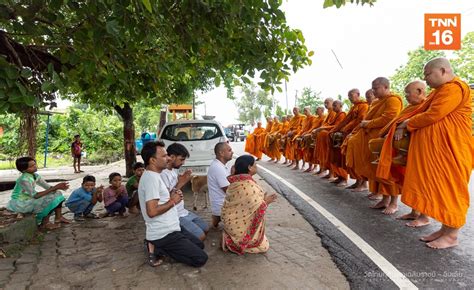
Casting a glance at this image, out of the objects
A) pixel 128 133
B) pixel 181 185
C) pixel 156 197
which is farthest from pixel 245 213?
pixel 128 133

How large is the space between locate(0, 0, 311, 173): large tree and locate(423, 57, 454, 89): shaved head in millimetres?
1511

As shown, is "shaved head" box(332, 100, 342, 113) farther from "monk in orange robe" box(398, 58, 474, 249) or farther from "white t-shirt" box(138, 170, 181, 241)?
"white t-shirt" box(138, 170, 181, 241)

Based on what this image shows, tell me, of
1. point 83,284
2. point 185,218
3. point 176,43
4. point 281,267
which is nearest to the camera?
point 83,284

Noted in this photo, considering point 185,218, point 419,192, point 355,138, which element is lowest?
point 185,218

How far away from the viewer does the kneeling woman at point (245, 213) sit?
3.62 meters

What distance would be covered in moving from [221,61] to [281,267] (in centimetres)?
289

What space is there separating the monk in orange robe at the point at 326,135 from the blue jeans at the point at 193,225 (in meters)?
4.43

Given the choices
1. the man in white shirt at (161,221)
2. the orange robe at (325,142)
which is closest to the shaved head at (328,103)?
the orange robe at (325,142)

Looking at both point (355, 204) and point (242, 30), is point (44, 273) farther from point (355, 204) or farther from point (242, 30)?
point (355, 204)

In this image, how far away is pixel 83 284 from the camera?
3.15 m

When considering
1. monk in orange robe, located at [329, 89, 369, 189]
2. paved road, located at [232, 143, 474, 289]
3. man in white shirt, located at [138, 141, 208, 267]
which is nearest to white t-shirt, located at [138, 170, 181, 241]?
man in white shirt, located at [138, 141, 208, 267]

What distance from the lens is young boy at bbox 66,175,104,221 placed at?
17.7 ft

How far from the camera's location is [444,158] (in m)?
3.79

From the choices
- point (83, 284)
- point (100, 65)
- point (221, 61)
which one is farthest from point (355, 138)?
point (83, 284)
